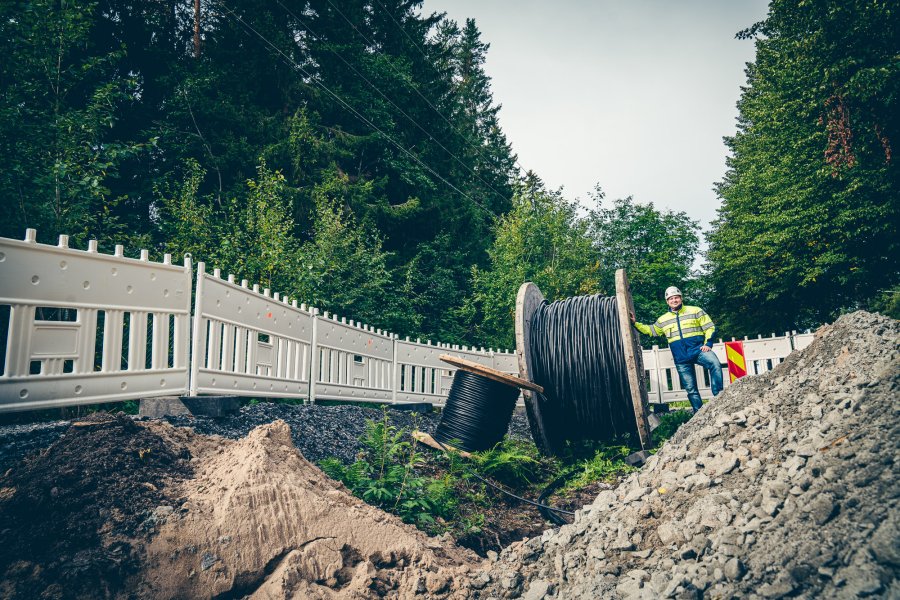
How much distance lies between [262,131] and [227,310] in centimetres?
1394

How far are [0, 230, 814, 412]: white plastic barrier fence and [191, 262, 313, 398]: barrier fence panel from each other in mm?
12

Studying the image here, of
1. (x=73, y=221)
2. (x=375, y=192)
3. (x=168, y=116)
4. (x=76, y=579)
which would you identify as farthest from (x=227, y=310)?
(x=375, y=192)

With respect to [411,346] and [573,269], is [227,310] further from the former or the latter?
[573,269]

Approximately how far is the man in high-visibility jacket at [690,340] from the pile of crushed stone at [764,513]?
3.86 meters

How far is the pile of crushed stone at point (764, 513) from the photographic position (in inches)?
89.2

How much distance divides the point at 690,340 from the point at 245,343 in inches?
238

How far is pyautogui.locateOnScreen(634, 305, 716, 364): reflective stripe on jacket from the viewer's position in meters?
8.10

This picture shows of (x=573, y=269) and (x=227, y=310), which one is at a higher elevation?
(x=573, y=269)

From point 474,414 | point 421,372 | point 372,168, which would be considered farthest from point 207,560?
point 372,168

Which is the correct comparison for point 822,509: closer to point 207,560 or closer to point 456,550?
point 456,550

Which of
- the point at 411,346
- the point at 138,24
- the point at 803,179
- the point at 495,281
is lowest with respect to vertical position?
the point at 411,346

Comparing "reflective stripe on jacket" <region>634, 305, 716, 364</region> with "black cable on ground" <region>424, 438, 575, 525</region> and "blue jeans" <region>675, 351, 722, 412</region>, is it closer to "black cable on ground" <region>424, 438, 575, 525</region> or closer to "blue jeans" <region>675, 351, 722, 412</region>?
"blue jeans" <region>675, 351, 722, 412</region>

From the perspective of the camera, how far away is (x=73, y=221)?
7930 mm

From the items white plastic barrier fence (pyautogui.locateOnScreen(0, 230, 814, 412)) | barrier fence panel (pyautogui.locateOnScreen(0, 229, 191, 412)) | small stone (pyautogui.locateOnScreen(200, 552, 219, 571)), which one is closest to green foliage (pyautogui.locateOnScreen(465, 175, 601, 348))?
white plastic barrier fence (pyautogui.locateOnScreen(0, 230, 814, 412))
